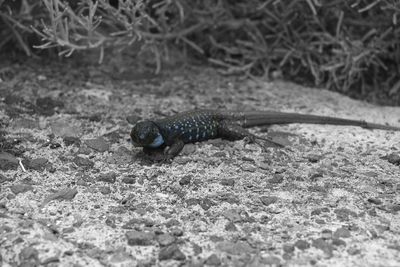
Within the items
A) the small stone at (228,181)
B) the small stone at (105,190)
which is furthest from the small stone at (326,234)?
the small stone at (105,190)

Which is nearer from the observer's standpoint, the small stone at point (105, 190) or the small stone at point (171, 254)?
the small stone at point (171, 254)

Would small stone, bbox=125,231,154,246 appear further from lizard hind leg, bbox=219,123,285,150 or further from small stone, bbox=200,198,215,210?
lizard hind leg, bbox=219,123,285,150

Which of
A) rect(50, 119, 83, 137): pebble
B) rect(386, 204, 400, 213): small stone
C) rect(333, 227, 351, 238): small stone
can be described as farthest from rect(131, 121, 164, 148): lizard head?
rect(386, 204, 400, 213): small stone

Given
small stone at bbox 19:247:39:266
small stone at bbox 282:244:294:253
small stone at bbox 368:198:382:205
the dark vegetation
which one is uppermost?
the dark vegetation

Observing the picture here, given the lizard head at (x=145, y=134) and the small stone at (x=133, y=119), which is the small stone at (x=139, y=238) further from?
the small stone at (x=133, y=119)

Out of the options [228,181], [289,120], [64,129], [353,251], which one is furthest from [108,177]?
[289,120]

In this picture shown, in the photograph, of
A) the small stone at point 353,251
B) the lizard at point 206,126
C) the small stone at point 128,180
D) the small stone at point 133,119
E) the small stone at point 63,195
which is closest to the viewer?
the small stone at point 353,251

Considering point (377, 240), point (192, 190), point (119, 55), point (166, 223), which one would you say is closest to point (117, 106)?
point (119, 55)
